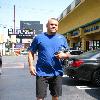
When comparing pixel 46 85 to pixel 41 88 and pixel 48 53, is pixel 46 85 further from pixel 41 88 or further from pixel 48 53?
pixel 48 53

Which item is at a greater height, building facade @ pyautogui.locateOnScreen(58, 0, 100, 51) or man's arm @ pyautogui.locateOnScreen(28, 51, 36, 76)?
building facade @ pyautogui.locateOnScreen(58, 0, 100, 51)

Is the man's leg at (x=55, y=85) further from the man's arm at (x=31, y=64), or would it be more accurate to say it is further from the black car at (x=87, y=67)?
the black car at (x=87, y=67)

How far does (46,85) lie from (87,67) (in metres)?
6.13

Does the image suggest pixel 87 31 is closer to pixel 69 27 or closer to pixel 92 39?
pixel 92 39

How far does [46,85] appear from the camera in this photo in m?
6.12

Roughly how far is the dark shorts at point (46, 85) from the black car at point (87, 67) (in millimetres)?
5961

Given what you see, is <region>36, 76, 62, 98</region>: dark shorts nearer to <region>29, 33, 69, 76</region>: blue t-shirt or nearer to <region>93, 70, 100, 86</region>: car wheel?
<region>29, 33, 69, 76</region>: blue t-shirt

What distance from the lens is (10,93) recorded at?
34.9ft

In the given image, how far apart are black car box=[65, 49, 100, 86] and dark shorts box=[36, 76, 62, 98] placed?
5961mm

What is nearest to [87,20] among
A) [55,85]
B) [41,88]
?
[55,85]

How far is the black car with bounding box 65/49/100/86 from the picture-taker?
12047 millimetres

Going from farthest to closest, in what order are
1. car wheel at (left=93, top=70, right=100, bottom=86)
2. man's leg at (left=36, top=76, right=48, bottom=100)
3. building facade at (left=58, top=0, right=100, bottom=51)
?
building facade at (left=58, top=0, right=100, bottom=51)
car wheel at (left=93, top=70, right=100, bottom=86)
man's leg at (left=36, top=76, right=48, bottom=100)

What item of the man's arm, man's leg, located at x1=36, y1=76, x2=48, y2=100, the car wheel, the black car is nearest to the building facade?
the black car

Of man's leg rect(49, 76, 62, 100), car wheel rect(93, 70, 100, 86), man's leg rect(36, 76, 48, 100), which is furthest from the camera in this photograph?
car wheel rect(93, 70, 100, 86)
